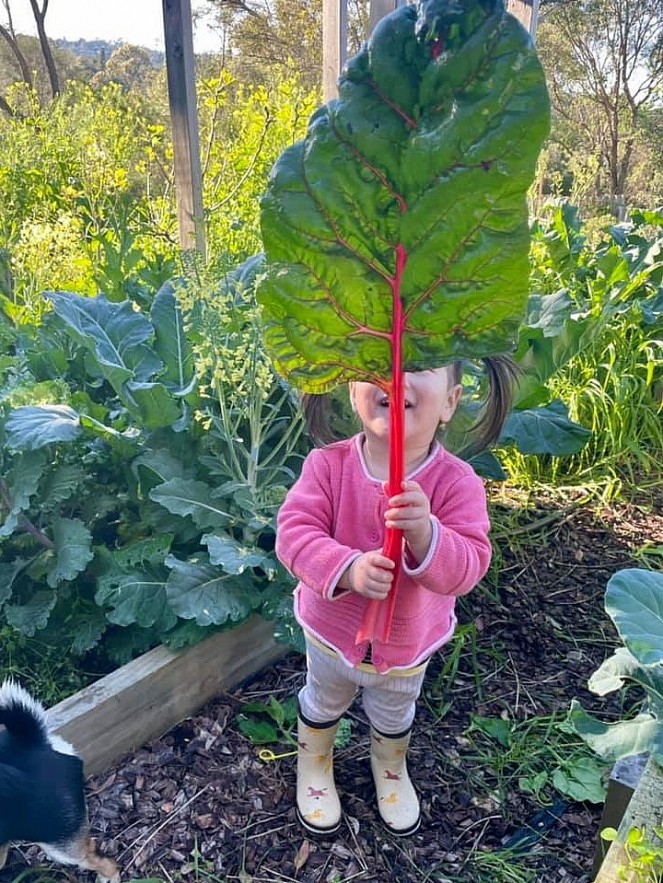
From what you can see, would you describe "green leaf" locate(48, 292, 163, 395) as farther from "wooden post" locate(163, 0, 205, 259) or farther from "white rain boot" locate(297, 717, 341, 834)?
"white rain boot" locate(297, 717, 341, 834)

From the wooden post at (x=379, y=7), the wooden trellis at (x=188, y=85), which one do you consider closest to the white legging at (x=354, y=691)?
the wooden trellis at (x=188, y=85)

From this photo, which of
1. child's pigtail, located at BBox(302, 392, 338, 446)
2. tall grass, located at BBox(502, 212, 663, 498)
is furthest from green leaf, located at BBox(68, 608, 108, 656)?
tall grass, located at BBox(502, 212, 663, 498)

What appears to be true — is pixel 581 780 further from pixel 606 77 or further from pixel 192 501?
pixel 606 77

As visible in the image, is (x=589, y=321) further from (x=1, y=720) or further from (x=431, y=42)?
(x=1, y=720)

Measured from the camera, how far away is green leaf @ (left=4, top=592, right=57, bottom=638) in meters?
1.91

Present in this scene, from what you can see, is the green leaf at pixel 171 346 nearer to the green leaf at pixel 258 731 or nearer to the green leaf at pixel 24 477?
the green leaf at pixel 24 477

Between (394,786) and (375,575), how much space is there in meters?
0.80

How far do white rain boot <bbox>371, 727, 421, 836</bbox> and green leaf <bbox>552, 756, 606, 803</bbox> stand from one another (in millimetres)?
367

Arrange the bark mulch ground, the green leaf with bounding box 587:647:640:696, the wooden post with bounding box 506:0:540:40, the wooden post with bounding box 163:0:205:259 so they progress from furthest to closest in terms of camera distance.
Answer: the wooden post with bounding box 506:0:540:40, the wooden post with bounding box 163:0:205:259, the bark mulch ground, the green leaf with bounding box 587:647:640:696

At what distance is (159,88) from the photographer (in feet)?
50.0

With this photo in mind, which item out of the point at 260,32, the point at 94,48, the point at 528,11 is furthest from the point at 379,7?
the point at 94,48

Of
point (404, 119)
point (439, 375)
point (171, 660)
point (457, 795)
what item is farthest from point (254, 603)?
point (404, 119)

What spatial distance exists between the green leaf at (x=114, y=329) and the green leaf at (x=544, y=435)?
113 centimetres

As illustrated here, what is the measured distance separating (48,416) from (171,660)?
2.25 feet
